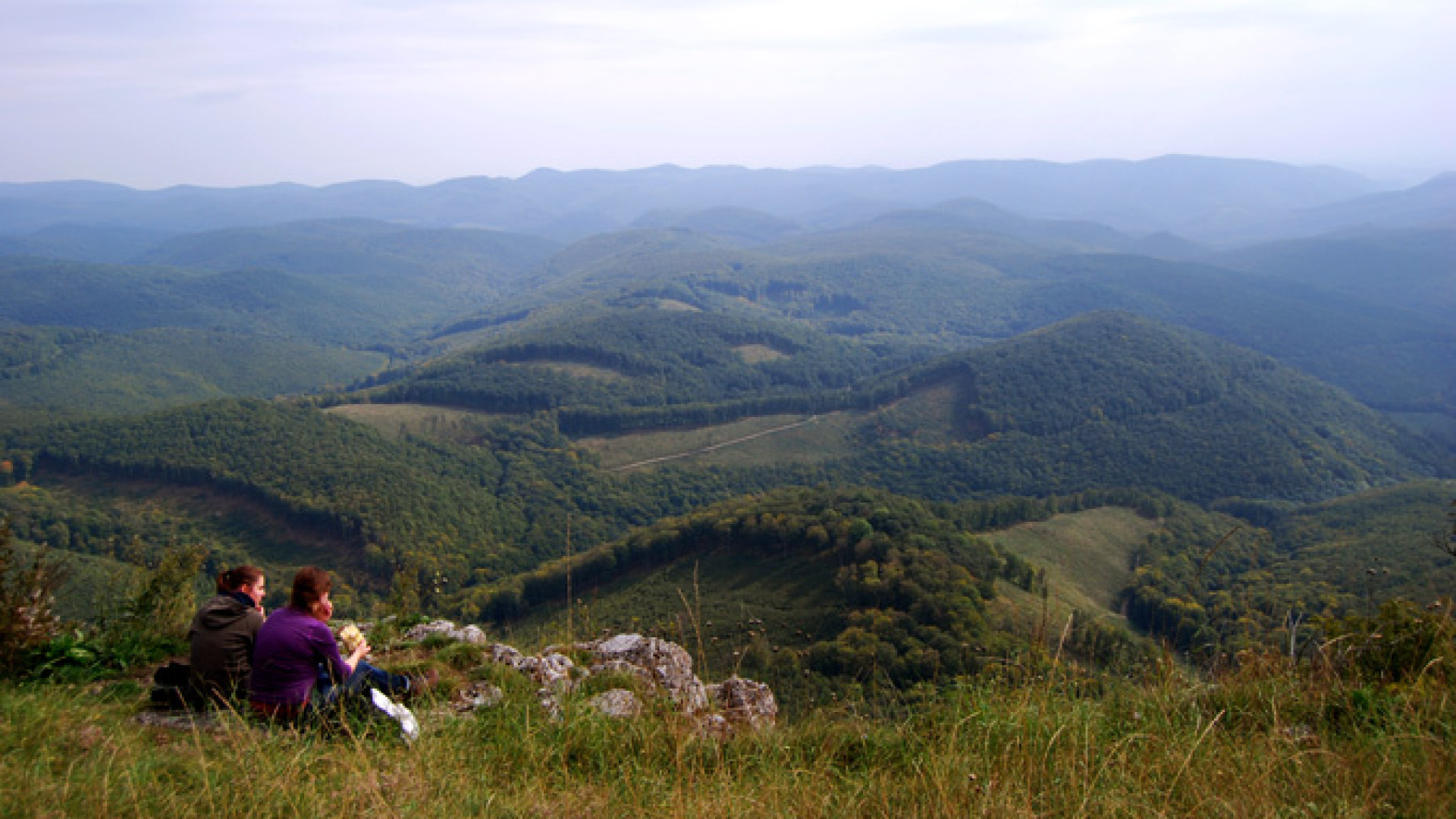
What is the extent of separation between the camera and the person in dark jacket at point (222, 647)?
7.45 m

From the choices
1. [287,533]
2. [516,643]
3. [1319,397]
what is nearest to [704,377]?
[287,533]

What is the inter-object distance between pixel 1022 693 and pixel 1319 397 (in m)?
187

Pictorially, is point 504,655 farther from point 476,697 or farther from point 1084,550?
point 1084,550

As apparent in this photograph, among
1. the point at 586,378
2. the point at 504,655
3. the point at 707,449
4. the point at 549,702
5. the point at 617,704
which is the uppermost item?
the point at 549,702

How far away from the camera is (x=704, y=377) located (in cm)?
18975

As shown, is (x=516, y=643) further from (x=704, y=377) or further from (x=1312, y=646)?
(x=704, y=377)

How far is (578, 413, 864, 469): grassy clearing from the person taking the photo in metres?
125

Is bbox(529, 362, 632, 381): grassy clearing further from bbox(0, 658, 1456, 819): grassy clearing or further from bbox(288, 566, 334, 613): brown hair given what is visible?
bbox(0, 658, 1456, 819): grassy clearing

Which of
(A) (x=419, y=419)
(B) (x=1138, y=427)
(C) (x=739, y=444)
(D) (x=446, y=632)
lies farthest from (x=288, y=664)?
(B) (x=1138, y=427)

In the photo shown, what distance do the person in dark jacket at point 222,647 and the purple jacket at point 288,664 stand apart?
23.4 inches

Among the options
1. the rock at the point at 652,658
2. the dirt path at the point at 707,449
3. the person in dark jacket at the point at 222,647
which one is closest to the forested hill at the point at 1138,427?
the dirt path at the point at 707,449

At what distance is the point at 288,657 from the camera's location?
6988mm

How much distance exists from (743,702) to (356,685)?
506 centimetres

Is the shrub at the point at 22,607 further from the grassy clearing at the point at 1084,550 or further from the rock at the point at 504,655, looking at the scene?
the grassy clearing at the point at 1084,550
